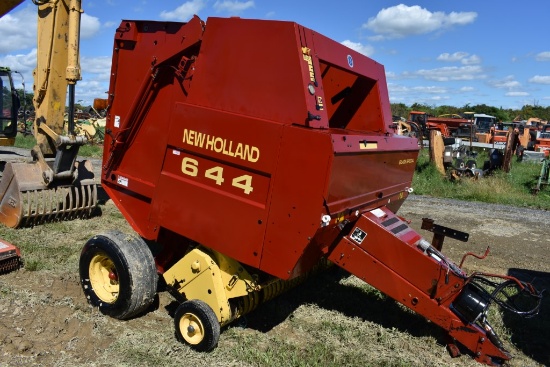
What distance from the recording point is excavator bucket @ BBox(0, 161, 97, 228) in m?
6.07

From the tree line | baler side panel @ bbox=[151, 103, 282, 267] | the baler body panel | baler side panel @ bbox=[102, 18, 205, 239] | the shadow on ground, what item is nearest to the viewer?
the baler body panel

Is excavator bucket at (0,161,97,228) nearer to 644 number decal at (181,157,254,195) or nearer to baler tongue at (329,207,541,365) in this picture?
644 number decal at (181,157,254,195)

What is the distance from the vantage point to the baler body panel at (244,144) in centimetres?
311

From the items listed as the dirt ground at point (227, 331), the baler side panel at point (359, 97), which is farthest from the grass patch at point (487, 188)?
the baler side panel at point (359, 97)

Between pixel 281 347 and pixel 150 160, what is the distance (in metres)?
1.93

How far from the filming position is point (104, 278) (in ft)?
13.6

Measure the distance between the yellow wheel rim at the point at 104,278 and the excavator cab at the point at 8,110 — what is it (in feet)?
19.2

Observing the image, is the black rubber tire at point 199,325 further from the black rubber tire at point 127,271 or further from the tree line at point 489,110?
the tree line at point 489,110

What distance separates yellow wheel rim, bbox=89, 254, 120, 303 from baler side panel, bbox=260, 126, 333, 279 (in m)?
1.57

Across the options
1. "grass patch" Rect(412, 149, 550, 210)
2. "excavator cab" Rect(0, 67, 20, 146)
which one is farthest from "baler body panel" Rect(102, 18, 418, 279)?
"grass patch" Rect(412, 149, 550, 210)

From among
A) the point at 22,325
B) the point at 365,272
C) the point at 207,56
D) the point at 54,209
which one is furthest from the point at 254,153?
the point at 54,209

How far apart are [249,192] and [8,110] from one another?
24.1 ft

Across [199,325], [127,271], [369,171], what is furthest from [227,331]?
[369,171]

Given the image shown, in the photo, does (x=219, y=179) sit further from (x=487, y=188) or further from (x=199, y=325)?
(x=487, y=188)
